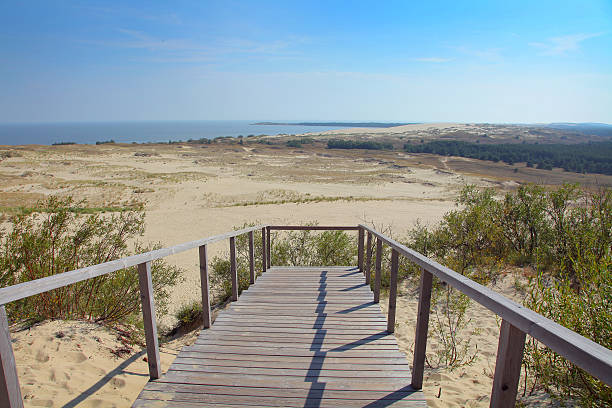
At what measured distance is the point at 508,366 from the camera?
5.10 ft

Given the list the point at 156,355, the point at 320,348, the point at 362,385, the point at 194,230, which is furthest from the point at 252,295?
the point at 194,230

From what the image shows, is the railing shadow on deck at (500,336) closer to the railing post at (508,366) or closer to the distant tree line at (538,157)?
the railing post at (508,366)

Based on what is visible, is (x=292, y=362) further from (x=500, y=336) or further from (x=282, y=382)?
(x=500, y=336)

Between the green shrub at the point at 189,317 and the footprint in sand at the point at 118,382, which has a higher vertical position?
the footprint in sand at the point at 118,382

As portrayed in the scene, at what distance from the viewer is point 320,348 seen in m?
3.36

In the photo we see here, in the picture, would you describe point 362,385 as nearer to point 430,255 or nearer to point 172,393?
point 172,393

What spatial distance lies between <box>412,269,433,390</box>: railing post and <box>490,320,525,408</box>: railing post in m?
1.04

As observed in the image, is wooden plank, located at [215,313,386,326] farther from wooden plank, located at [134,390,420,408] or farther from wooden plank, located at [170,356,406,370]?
wooden plank, located at [134,390,420,408]

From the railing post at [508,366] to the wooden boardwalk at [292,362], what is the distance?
1132mm

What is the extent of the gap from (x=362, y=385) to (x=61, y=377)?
2.86 meters

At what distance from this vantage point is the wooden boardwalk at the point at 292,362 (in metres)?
2.57

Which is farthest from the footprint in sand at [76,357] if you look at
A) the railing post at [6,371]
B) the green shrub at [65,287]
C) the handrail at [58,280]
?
the railing post at [6,371]

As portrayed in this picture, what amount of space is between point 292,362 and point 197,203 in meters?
23.0

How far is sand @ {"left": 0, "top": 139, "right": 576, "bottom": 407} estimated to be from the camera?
11.3ft
